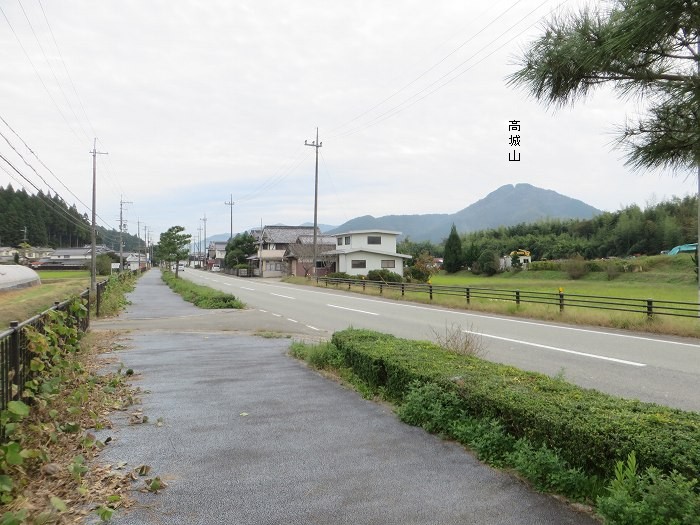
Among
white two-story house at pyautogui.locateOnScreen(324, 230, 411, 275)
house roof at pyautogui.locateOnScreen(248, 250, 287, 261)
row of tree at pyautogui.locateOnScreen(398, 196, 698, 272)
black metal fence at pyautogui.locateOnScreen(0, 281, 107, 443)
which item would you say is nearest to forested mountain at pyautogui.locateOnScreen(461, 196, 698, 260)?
row of tree at pyautogui.locateOnScreen(398, 196, 698, 272)

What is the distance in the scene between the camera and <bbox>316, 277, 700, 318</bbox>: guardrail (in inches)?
527

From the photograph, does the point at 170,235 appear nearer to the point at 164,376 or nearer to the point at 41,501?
the point at 164,376

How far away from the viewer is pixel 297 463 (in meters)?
3.65

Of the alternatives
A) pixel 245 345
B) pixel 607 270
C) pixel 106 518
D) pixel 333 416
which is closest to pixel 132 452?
pixel 106 518

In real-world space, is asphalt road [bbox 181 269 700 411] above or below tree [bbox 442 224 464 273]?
below

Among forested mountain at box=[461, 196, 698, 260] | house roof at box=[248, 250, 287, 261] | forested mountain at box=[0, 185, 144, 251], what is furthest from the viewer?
forested mountain at box=[0, 185, 144, 251]

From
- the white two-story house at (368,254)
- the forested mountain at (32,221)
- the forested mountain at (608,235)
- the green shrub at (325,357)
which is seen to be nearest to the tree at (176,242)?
the forested mountain at (32,221)

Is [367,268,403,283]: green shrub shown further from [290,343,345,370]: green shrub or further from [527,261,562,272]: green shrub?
[290,343,345,370]: green shrub

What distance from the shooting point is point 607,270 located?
50.6m

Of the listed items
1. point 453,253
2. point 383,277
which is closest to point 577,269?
point 453,253

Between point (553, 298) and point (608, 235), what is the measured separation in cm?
6051

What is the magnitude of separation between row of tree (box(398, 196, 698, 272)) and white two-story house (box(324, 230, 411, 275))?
1521 cm

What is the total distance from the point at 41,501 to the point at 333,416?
2.54 meters

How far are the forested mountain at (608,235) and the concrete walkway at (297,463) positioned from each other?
180 feet
